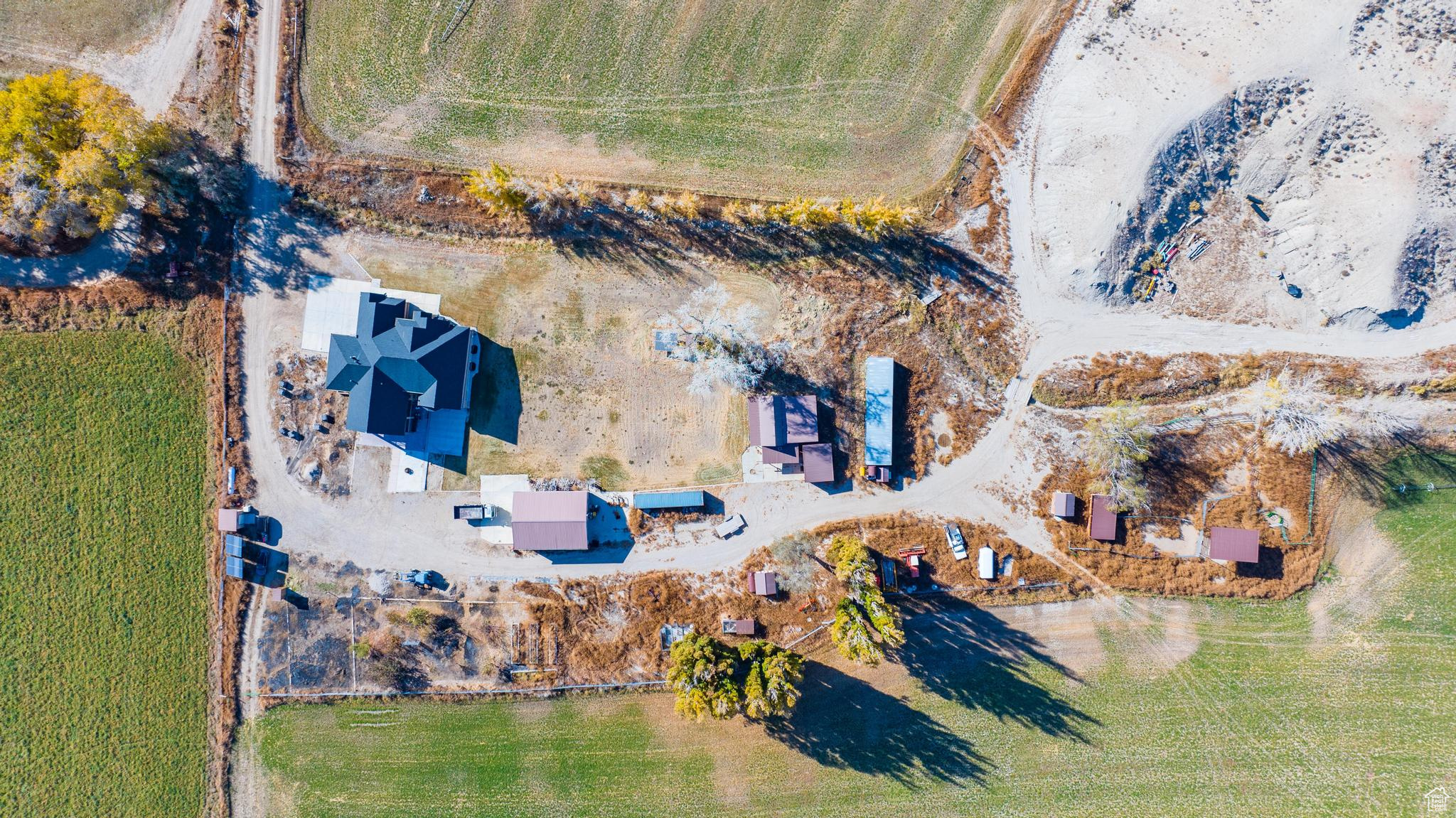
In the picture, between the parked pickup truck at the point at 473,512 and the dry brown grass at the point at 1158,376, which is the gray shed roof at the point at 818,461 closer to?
the dry brown grass at the point at 1158,376

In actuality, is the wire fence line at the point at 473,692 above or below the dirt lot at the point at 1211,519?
below

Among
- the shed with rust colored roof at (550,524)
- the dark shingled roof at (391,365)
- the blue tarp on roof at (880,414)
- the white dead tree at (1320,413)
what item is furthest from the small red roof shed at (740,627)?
the white dead tree at (1320,413)

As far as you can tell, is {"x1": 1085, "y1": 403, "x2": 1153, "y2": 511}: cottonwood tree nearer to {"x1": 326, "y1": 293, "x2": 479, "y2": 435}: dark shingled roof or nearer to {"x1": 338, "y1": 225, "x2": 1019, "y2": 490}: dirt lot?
{"x1": 338, "y1": 225, "x2": 1019, "y2": 490}: dirt lot

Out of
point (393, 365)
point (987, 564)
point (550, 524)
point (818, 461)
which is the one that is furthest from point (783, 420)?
point (393, 365)

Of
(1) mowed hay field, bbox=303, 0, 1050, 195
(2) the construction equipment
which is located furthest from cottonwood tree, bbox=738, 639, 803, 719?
(1) mowed hay field, bbox=303, 0, 1050, 195

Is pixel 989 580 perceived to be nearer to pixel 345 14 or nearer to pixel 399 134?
pixel 399 134

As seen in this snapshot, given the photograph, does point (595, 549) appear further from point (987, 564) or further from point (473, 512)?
point (987, 564)

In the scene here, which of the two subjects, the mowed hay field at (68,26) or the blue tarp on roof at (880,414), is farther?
the mowed hay field at (68,26)

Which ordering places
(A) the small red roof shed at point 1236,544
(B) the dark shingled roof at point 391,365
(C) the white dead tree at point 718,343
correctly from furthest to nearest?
(C) the white dead tree at point 718,343
(A) the small red roof shed at point 1236,544
(B) the dark shingled roof at point 391,365
